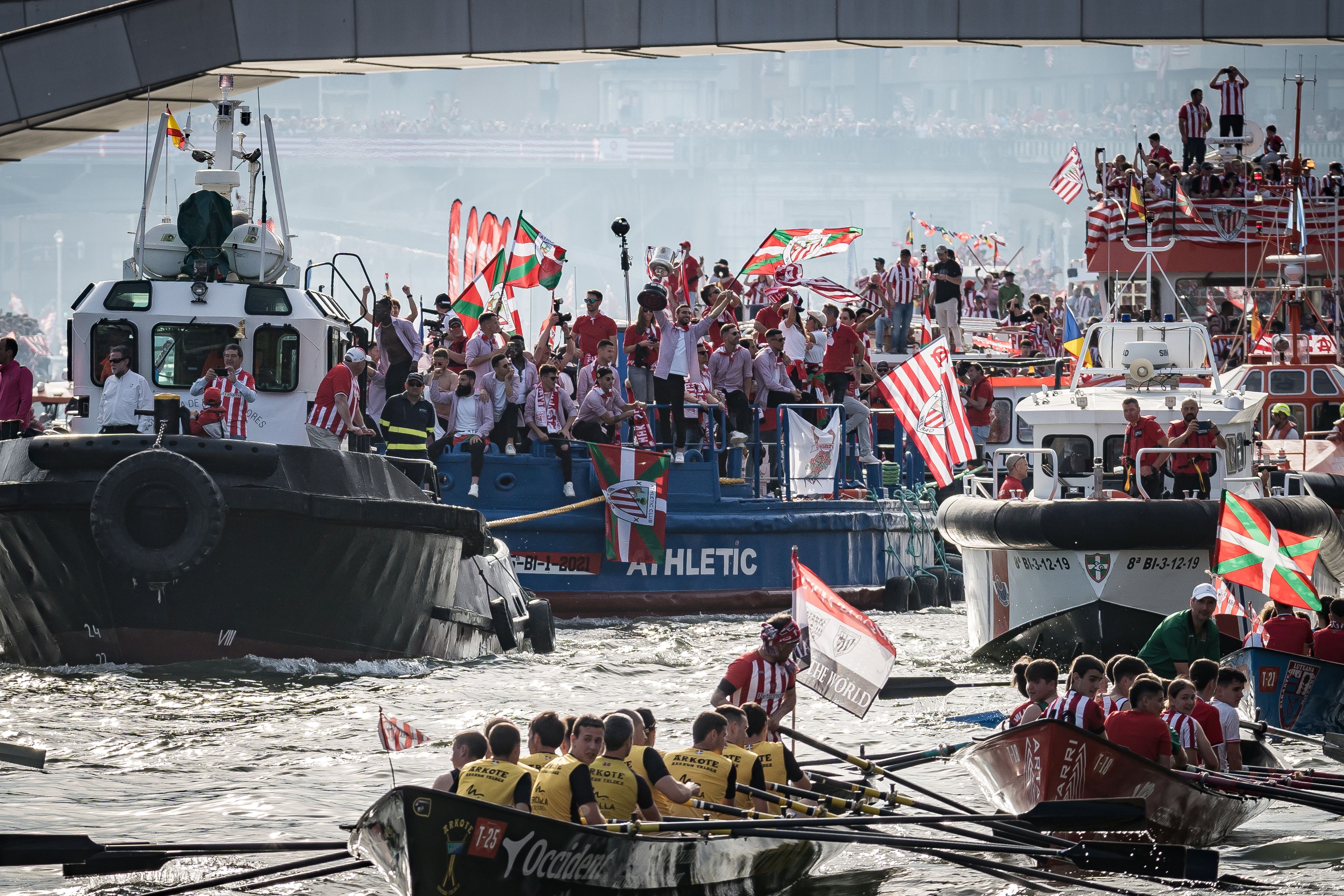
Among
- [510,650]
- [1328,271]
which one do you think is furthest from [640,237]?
[510,650]

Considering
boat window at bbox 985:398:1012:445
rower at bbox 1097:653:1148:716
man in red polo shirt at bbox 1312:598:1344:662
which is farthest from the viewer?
boat window at bbox 985:398:1012:445

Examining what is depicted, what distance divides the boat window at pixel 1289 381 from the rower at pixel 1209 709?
534 inches

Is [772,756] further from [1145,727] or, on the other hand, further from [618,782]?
[1145,727]

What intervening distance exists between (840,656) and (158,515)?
548 centimetres

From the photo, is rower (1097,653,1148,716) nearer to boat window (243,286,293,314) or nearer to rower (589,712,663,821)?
rower (589,712,663,821)

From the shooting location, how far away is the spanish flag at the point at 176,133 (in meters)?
18.5

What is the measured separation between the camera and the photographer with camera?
616 inches

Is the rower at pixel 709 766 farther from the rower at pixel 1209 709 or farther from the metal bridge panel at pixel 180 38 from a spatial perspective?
the metal bridge panel at pixel 180 38

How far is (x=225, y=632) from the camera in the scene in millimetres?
14617

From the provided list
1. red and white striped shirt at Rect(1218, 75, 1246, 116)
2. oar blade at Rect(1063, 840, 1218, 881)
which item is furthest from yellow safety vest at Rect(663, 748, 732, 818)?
red and white striped shirt at Rect(1218, 75, 1246, 116)

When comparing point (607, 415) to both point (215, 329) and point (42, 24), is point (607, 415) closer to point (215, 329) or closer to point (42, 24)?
point (215, 329)

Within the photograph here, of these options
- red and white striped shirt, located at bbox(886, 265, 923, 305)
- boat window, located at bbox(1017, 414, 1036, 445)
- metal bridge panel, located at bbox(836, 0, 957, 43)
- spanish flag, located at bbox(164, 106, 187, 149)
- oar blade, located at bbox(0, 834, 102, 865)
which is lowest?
oar blade, located at bbox(0, 834, 102, 865)

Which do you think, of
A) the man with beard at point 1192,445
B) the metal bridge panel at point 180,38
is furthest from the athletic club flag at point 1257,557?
the metal bridge panel at point 180,38

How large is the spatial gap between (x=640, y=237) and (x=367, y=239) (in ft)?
101
